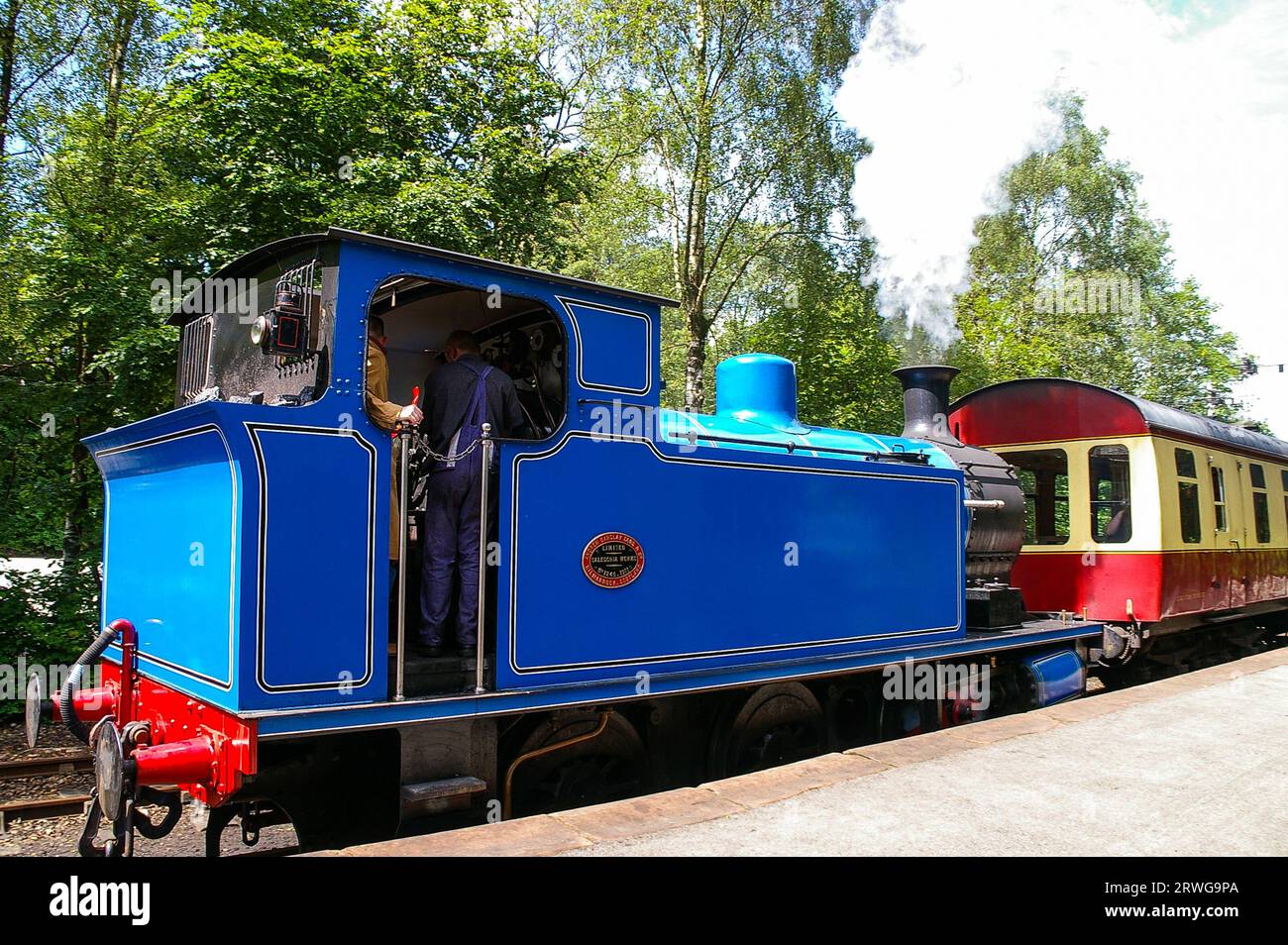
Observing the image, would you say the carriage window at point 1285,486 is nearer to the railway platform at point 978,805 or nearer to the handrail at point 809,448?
the railway platform at point 978,805

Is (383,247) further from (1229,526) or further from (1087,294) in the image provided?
(1087,294)

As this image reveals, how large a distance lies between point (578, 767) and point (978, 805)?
188cm

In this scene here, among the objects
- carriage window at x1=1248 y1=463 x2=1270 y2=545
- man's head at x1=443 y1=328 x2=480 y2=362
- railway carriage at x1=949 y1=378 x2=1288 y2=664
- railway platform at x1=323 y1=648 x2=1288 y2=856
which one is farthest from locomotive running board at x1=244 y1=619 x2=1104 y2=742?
carriage window at x1=1248 y1=463 x2=1270 y2=545

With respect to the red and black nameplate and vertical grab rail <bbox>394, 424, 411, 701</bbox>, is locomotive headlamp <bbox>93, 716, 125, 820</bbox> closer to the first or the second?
vertical grab rail <bbox>394, 424, 411, 701</bbox>

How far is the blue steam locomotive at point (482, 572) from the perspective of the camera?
129 inches

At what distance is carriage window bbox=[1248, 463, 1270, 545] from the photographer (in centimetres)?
1090

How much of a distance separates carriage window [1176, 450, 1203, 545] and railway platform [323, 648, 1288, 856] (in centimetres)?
363

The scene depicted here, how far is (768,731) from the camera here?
16.8 feet

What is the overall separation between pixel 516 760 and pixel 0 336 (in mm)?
8003

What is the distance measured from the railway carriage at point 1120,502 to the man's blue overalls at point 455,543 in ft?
22.4

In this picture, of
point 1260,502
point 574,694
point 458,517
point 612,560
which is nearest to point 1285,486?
point 1260,502

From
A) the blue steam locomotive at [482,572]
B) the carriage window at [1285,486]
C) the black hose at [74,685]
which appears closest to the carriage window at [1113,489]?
the blue steam locomotive at [482,572]
